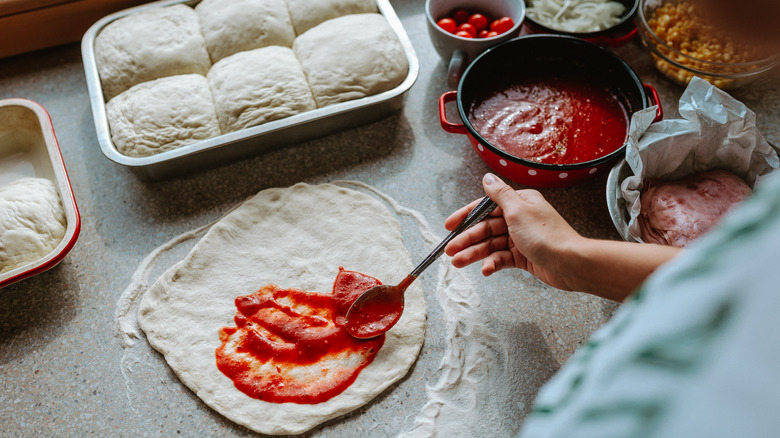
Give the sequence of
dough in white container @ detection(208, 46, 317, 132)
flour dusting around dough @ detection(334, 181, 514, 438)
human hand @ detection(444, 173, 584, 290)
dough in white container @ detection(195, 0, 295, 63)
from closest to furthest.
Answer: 1. human hand @ detection(444, 173, 584, 290)
2. flour dusting around dough @ detection(334, 181, 514, 438)
3. dough in white container @ detection(208, 46, 317, 132)
4. dough in white container @ detection(195, 0, 295, 63)

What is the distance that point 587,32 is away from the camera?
4.82ft

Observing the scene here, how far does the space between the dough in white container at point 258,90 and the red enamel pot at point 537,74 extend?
389 mm

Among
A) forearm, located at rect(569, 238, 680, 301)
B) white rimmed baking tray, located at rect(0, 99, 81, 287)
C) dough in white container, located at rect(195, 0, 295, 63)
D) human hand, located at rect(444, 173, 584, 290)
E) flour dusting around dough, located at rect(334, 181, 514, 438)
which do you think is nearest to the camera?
forearm, located at rect(569, 238, 680, 301)

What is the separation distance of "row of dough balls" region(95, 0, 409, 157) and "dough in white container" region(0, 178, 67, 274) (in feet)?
0.68

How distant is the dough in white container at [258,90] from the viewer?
133cm

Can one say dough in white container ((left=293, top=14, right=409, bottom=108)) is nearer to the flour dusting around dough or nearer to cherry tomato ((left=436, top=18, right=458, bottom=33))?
cherry tomato ((left=436, top=18, right=458, bottom=33))

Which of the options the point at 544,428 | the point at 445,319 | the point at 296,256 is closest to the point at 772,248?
the point at 544,428

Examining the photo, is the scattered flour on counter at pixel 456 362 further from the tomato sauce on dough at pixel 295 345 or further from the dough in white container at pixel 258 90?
the dough in white container at pixel 258 90

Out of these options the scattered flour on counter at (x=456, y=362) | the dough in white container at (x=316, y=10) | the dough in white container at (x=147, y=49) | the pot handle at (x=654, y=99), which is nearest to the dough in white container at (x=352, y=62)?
the dough in white container at (x=316, y=10)

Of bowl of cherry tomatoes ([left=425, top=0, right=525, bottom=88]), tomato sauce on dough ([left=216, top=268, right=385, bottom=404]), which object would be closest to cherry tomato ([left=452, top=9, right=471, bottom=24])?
bowl of cherry tomatoes ([left=425, top=0, right=525, bottom=88])

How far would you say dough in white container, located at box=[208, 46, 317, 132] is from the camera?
52.6 inches

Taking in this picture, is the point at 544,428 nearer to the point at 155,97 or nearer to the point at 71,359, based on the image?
the point at 71,359

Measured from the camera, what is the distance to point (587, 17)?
158cm

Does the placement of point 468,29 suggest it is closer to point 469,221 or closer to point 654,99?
point 654,99
